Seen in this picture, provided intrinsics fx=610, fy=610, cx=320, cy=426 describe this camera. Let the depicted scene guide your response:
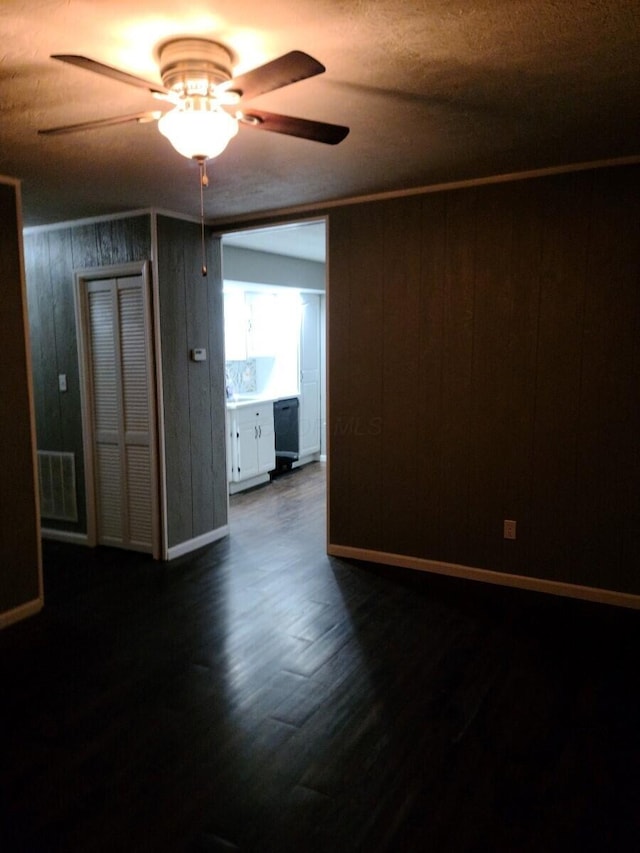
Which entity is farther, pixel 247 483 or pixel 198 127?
pixel 247 483

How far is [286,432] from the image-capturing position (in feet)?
23.6

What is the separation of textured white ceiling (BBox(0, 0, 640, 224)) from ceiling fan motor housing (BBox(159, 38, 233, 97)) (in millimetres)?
47

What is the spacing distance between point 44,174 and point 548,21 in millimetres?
2606

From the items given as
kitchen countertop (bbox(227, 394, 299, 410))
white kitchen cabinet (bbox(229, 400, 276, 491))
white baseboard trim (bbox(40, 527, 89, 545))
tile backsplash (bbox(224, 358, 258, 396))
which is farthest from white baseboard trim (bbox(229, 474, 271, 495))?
white baseboard trim (bbox(40, 527, 89, 545))

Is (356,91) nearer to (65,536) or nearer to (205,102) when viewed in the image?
(205,102)

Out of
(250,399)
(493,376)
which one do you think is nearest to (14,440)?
(493,376)

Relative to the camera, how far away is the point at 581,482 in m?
3.49

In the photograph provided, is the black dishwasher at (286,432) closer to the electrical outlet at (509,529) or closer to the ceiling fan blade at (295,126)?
the electrical outlet at (509,529)

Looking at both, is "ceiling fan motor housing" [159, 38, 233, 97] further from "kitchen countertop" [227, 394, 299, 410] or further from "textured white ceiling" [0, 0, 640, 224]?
"kitchen countertop" [227, 394, 299, 410]

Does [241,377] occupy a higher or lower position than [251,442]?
higher

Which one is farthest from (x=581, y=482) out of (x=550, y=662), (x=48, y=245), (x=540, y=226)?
(x=48, y=245)

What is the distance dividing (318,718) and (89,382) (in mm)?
3107

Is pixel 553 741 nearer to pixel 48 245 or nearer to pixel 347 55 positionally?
pixel 347 55

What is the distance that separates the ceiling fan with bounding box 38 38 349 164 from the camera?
6.08 ft
